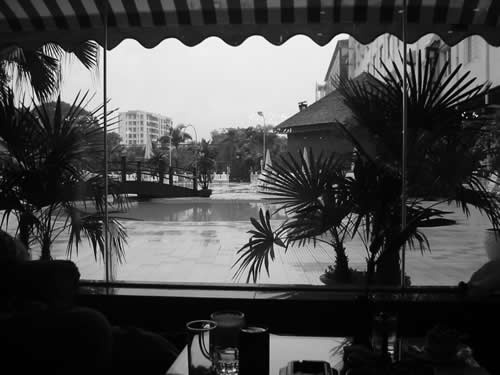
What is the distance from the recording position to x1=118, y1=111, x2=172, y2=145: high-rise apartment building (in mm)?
4012

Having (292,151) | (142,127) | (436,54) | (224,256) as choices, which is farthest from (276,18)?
(224,256)

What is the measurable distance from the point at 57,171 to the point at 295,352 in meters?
2.51

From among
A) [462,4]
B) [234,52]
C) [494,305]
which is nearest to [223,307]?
[494,305]

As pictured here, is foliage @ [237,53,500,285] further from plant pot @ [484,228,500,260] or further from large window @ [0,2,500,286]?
plant pot @ [484,228,500,260]

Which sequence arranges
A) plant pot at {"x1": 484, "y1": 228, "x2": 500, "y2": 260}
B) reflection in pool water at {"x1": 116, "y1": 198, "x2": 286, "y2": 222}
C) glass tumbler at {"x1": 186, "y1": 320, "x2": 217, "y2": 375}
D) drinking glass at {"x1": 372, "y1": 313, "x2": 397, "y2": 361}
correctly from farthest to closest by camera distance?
reflection in pool water at {"x1": 116, "y1": 198, "x2": 286, "y2": 222} → plant pot at {"x1": 484, "y1": 228, "x2": 500, "y2": 260} → drinking glass at {"x1": 372, "y1": 313, "x2": 397, "y2": 361} → glass tumbler at {"x1": 186, "y1": 320, "x2": 217, "y2": 375}

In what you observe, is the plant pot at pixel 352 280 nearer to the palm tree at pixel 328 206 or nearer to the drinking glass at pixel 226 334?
the palm tree at pixel 328 206

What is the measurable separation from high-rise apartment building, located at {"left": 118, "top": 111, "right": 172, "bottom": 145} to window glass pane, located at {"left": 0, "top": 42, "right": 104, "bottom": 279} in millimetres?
287

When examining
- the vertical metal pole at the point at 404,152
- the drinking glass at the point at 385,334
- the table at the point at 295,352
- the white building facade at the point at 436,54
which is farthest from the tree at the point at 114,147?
the drinking glass at the point at 385,334

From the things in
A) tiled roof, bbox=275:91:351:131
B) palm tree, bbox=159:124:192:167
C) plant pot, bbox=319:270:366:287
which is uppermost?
tiled roof, bbox=275:91:351:131

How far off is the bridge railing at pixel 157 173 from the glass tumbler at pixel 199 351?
2.93 m

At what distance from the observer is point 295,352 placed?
5.70ft

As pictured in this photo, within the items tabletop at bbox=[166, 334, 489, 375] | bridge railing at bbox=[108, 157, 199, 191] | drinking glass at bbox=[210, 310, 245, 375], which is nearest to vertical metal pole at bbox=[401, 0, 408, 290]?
tabletop at bbox=[166, 334, 489, 375]

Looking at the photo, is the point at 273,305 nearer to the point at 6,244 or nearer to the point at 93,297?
the point at 93,297

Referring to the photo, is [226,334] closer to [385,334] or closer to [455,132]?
[385,334]
